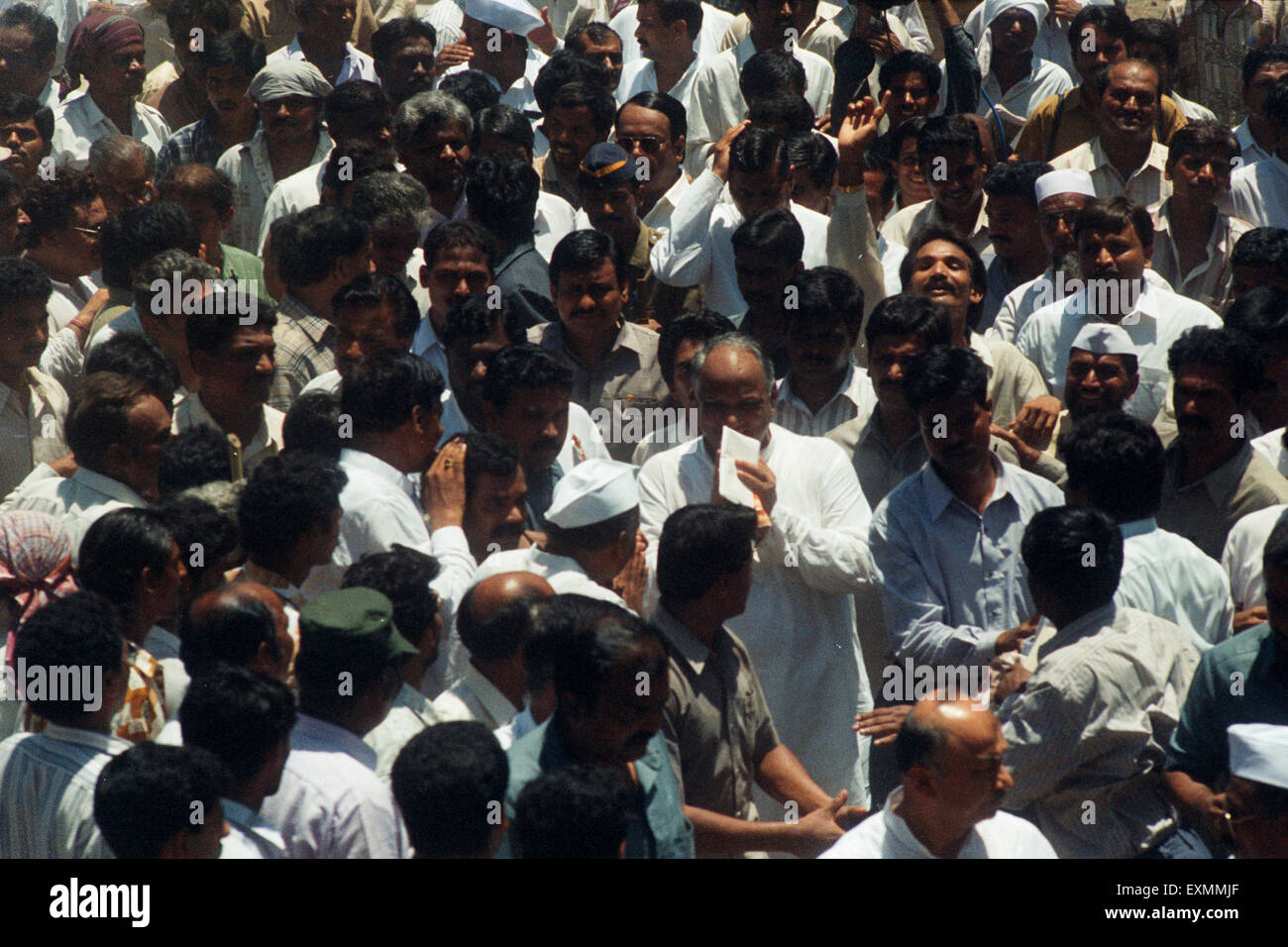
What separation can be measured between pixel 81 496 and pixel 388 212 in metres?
2.31

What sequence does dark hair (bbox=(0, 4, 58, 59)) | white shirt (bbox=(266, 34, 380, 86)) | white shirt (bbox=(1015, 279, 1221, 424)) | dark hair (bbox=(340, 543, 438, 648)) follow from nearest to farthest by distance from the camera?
dark hair (bbox=(340, 543, 438, 648)), white shirt (bbox=(1015, 279, 1221, 424)), dark hair (bbox=(0, 4, 58, 59)), white shirt (bbox=(266, 34, 380, 86))

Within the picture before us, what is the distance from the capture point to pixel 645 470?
18.6ft

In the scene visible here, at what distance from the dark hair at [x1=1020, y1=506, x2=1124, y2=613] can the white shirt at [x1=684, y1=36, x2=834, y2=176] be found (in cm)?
517

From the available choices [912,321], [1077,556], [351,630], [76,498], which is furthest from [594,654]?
[912,321]

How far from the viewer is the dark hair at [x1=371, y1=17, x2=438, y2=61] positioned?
9.30 meters

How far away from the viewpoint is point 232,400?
5.82 metres

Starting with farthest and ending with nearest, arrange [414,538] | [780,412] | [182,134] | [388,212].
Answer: [182,134] < [388,212] < [780,412] < [414,538]

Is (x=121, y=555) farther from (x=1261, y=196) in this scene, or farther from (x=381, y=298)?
(x=1261, y=196)

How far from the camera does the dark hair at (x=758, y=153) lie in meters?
7.08

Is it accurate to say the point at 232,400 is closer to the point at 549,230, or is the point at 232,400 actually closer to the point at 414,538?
the point at 414,538

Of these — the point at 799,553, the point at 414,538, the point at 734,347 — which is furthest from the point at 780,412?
the point at 414,538

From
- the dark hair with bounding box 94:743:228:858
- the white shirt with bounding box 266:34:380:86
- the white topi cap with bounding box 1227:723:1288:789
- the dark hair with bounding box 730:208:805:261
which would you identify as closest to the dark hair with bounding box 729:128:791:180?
the dark hair with bounding box 730:208:805:261

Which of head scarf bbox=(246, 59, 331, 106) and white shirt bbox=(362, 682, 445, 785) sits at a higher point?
head scarf bbox=(246, 59, 331, 106)

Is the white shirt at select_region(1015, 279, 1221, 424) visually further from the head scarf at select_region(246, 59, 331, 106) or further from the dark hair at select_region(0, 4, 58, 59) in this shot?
the dark hair at select_region(0, 4, 58, 59)
